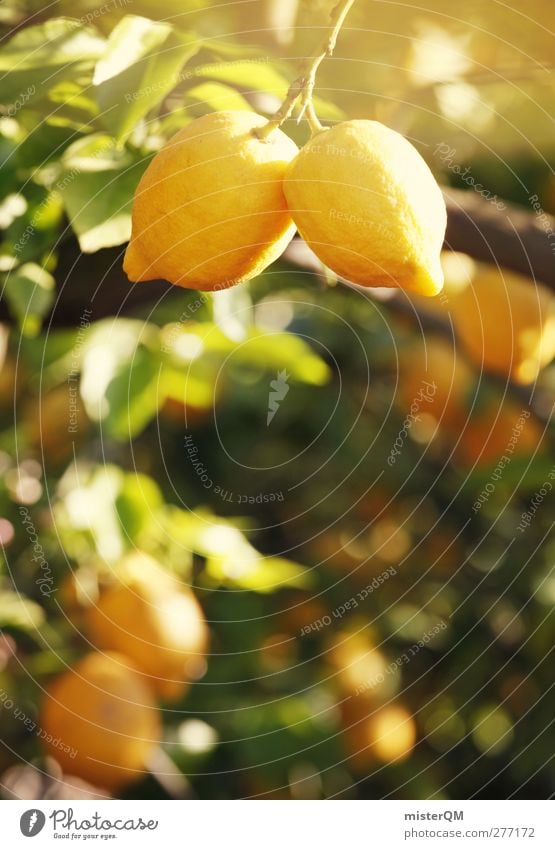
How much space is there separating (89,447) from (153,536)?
0.26 ft

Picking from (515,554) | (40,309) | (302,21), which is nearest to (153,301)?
(40,309)

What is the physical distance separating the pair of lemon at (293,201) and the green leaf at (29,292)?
19 centimetres

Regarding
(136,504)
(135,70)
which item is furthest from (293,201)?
(136,504)

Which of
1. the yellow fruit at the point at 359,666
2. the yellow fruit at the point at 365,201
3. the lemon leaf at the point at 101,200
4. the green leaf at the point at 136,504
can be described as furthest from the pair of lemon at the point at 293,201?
the yellow fruit at the point at 359,666

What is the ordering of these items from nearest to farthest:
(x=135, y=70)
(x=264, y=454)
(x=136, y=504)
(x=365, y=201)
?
(x=365, y=201) < (x=135, y=70) < (x=136, y=504) < (x=264, y=454)

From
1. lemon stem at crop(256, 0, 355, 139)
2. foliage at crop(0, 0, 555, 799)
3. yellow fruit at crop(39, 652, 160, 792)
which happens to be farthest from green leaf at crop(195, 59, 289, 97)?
yellow fruit at crop(39, 652, 160, 792)

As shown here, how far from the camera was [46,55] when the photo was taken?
51 centimetres

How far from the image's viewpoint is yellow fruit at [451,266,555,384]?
58 cm

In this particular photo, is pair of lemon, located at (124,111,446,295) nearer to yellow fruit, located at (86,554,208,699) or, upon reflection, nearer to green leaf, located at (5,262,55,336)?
green leaf, located at (5,262,55,336)

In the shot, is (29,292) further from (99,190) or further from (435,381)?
(435,381)

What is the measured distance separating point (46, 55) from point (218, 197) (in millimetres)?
236

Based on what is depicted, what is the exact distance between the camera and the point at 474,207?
52cm

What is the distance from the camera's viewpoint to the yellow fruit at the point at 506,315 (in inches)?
22.7

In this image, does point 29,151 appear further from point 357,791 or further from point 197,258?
point 357,791
